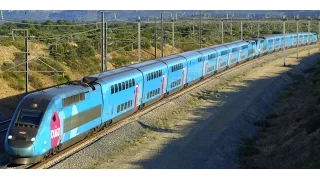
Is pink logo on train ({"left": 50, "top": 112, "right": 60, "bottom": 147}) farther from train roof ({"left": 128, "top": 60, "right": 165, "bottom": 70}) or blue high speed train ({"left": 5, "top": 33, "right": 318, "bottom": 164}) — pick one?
train roof ({"left": 128, "top": 60, "right": 165, "bottom": 70})

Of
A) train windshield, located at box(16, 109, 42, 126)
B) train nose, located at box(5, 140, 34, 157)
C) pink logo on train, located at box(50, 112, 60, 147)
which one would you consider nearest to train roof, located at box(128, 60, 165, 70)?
pink logo on train, located at box(50, 112, 60, 147)

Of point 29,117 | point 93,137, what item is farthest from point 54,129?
point 93,137

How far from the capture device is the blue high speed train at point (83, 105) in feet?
54.5

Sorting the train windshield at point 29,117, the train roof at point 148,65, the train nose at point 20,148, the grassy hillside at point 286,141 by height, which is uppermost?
the train roof at point 148,65

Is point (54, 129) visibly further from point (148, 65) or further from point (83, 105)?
point (148, 65)

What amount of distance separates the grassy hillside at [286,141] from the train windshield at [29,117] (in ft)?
24.5

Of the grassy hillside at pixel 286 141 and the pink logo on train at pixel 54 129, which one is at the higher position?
the pink logo on train at pixel 54 129

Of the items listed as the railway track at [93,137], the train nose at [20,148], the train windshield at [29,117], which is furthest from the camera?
the railway track at [93,137]

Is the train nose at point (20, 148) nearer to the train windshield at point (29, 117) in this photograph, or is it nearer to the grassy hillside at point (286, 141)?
the train windshield at point (29, 117)

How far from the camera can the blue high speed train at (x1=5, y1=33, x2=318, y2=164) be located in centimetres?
1662

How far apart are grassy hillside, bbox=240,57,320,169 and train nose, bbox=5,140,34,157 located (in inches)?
296

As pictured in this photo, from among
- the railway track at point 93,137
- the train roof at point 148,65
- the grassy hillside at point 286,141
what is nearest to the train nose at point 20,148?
the railway track at point 93,137

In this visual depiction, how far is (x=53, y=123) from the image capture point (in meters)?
17.2
